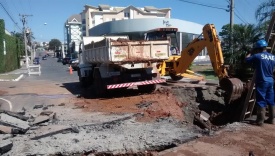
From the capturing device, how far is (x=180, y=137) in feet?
21.0

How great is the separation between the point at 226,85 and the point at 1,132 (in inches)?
265

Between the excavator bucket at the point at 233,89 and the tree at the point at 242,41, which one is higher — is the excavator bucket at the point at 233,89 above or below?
→ below

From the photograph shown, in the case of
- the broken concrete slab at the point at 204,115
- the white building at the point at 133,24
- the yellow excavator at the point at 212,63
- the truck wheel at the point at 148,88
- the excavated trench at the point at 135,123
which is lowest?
the broken concrete slab at the point at 204,115

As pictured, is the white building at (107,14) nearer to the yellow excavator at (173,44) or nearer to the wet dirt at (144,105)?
the yellow excavator at (173,44)

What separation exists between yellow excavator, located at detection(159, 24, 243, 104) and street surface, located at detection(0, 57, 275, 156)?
45.4 inches

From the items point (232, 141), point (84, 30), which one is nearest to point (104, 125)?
point (232, 141)

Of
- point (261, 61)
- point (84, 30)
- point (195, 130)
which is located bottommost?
point (195, 130)

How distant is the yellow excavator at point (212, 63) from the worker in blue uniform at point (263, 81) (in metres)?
2.32

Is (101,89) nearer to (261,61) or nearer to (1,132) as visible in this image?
(1,132)

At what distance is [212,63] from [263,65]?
4.49 metres

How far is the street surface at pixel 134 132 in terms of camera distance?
579 centimetres

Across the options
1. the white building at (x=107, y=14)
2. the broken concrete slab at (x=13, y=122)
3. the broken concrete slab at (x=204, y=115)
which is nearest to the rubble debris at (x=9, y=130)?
the broken concrete slab at (x=13, y=122)

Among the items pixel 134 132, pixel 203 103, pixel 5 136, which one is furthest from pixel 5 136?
pixel 203 103

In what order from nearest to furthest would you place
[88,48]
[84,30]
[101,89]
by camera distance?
[101,89] < [88,48] < [84,30]
